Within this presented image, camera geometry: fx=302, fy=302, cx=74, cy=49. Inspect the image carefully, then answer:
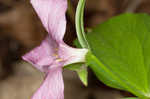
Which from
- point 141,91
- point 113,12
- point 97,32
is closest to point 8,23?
point 113,12

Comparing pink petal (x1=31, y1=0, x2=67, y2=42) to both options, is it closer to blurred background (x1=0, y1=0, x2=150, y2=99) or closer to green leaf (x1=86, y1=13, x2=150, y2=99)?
green leaf (x1=86, y1=13, x2=150, y2=99)

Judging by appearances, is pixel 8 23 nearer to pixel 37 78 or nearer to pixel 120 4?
pixel 37 78

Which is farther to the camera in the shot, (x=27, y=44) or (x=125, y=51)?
(x=27, y=44)

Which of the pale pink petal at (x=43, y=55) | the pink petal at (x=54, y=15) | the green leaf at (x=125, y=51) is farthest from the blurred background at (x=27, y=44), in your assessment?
Result: the pink petal at (x=54, y=15)

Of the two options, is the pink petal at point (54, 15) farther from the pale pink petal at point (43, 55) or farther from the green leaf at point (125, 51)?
the green leaf at point (125, 51)

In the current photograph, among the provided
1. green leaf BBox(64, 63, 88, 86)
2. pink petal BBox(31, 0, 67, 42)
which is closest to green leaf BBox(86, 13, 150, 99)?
green leaf BBox(64, 63, 88, 86)

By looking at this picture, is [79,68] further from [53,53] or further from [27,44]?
[27,44]

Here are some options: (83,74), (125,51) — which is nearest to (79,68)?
(83,74)
